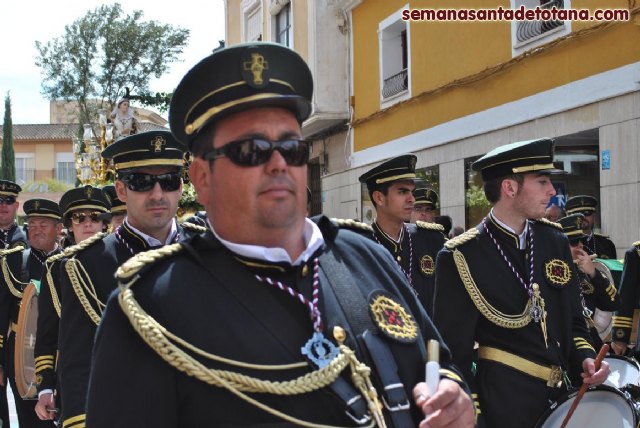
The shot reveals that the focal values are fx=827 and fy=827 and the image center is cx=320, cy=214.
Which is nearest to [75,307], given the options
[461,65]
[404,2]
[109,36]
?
[461,65]

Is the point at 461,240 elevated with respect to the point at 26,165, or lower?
lower

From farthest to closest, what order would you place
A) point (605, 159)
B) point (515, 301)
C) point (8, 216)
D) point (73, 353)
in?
point (605, 159)
point (8, 216)
point (515, 301)
point (73, 353)

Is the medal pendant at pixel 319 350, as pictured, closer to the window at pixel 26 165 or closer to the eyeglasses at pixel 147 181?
the eyeglasses at pixel 147 181

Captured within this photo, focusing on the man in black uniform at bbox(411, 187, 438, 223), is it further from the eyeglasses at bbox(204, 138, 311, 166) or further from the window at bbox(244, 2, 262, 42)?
the window at bbox(244, 2, 262, 42)

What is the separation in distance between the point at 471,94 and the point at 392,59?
4516 millimetres

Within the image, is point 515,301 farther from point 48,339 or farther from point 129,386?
point 129,386

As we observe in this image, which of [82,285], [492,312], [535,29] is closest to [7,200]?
[82,285]

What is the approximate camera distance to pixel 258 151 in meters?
2.22

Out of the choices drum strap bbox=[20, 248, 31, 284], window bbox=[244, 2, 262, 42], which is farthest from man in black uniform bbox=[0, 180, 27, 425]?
window bbox=[244, 2, 262, 42]

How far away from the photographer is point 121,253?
15.2ft

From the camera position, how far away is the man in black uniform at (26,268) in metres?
7.41

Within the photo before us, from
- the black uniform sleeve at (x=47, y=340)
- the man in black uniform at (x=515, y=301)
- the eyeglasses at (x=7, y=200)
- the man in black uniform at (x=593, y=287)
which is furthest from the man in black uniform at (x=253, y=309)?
the eyeglasses at (x=7, y=200)

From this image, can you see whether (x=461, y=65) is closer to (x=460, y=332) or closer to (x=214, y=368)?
(x=460, y=332)

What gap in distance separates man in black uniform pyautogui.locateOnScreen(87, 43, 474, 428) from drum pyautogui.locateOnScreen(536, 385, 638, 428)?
2418 millimetres
